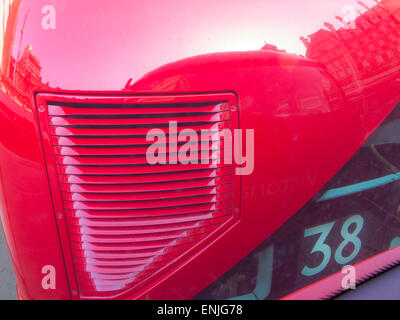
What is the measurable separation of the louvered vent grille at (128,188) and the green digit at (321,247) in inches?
15.7

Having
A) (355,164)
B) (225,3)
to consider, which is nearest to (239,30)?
(225,3)

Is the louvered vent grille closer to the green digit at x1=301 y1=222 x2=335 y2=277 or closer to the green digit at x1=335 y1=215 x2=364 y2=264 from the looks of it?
the green digit at x1=301 y1=222 x2=335 y2=277

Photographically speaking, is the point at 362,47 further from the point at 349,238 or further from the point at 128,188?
the point at 128,188

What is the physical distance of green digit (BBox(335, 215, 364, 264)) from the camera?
1246 millimetres

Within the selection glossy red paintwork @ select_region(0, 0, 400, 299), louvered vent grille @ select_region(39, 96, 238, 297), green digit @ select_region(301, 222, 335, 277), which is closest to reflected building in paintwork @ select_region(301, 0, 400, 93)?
glossy red paintwork @ select_region(0, 0, 400, 299)

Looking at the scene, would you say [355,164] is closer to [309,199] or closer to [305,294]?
[309,199]

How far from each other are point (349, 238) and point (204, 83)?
35.4 inches

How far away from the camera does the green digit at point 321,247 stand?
1.17 meters

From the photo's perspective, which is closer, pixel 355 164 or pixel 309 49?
pixel 309 49

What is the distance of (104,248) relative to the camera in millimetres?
958

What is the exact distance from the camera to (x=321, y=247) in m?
1.22

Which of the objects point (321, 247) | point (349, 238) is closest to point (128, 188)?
point (321, 247)

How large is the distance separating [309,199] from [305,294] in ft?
1.07

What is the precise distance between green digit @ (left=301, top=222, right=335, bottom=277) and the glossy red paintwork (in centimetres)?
18
